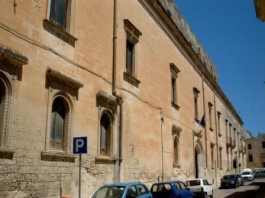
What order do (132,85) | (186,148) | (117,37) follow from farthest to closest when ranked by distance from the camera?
(186,148), (132,85), (117,37)

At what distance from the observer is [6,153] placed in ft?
29.1

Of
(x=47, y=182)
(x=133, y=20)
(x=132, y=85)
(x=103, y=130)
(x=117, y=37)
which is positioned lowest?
(x=47, y=182)

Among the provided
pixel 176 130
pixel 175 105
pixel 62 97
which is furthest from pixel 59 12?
pixel 176 130

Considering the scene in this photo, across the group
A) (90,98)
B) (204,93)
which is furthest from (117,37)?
(204,93)

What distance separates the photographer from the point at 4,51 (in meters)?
8.94

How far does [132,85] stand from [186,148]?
30.5 feet

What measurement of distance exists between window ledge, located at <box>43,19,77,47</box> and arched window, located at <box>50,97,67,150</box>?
203 cm

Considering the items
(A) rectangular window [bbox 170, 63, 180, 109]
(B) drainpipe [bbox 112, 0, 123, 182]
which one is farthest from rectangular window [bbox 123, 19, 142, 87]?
(A) rectangular window [bbox 170, 63, 180, 109]

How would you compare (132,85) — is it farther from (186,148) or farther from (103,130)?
(186,148)

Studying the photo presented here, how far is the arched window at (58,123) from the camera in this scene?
36.0ft

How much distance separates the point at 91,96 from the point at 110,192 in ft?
12.1

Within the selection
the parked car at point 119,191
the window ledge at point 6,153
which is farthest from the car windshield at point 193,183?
the window ledge at point 6,153

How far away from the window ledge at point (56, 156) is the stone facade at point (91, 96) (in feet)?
0.11

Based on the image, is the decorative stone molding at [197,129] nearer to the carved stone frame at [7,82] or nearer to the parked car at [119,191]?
the parked car at [119,191]
